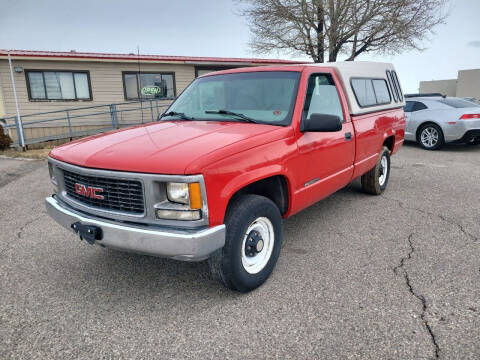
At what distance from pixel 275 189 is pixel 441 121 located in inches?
337

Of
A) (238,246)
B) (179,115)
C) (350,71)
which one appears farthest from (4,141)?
(238,246)

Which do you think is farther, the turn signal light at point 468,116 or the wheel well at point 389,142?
the turn signal light at point 468,116

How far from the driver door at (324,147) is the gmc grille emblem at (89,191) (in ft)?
5.82

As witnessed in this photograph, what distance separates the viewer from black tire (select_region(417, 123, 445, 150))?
33.0 feet

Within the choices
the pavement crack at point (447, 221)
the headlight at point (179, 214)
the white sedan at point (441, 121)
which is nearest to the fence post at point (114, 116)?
the white sedan at point (441, 121)

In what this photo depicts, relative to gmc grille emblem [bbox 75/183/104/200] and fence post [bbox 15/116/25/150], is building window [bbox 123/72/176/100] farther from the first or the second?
gmc grille emblem [bbox 75/183/104/200]

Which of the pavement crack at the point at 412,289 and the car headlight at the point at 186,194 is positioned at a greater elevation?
the car headlight at the point at 186,194

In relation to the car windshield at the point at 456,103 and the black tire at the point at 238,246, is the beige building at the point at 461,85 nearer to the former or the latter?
the car windshield at the point at 456,103

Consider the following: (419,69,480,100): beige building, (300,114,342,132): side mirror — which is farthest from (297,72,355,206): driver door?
(419,69,480,100): beige building

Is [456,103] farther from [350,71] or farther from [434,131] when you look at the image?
[350,71]

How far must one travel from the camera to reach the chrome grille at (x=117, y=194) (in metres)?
2.59

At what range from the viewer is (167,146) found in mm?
2777

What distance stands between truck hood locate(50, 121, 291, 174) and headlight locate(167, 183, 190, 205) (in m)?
→ 0.12

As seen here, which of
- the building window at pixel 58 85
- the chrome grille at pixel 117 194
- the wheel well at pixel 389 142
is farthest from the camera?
the building window at pixel 58 85
